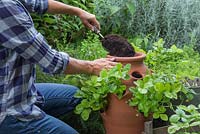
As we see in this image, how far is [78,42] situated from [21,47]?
2.05m

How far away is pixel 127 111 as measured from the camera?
107 inches

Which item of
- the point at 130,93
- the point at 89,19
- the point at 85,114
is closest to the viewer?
the point at 130,93

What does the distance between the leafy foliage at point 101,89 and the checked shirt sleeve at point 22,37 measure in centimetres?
37

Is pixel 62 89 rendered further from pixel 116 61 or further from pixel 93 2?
pixel 93 2

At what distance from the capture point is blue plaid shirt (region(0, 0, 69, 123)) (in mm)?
2207

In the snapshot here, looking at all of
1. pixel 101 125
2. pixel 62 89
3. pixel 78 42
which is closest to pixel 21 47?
pixel 62 89

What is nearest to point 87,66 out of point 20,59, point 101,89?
point 101,89

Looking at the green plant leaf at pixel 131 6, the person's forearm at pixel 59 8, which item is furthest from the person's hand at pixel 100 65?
the green plant leaf at pixel 131 6

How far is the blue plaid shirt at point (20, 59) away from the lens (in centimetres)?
221

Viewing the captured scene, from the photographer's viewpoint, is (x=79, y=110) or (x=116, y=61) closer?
(x=116, y=61)

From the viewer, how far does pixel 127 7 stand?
4.36m

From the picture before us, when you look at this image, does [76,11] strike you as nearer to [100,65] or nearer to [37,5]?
[37,5]

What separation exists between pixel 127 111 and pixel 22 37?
2.72ft

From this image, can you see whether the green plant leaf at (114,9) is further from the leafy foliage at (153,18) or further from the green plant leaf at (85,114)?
the green plant leaf at (85,114)
